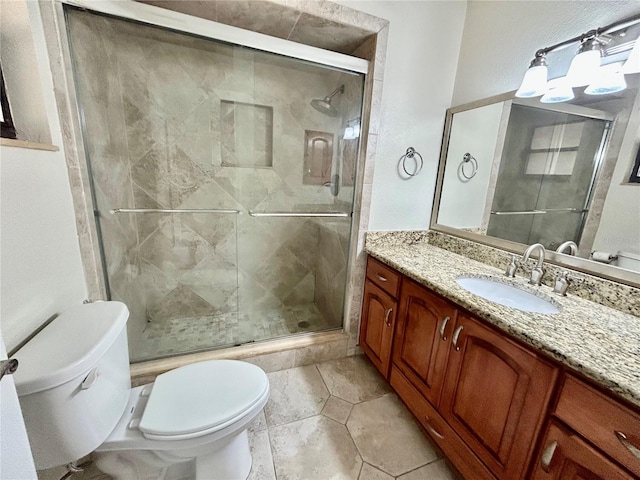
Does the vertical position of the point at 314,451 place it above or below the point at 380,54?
below

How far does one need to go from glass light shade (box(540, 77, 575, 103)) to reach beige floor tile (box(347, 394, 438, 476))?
175 centimetres

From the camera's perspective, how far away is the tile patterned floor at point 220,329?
5.38ft

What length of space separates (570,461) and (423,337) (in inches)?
23.2

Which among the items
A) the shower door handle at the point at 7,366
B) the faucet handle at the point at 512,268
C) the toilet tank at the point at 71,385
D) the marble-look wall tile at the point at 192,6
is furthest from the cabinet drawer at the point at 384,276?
the marble-look wall tile at the point at 192,6

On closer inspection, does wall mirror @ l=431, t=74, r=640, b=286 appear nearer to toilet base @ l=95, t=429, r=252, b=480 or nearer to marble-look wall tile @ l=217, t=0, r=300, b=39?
marble-look wall tile @ l=217, t=0, r=300, b=39

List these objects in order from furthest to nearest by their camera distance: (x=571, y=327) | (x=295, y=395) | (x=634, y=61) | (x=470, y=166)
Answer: (x=470, y=166)
(x=295, y=395)
(x=634, y=61)
(x=571, y=327)

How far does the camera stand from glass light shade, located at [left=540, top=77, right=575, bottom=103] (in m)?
1.15

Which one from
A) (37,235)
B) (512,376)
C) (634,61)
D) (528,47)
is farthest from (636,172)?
(37,235)

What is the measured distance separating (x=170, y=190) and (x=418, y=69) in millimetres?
1897

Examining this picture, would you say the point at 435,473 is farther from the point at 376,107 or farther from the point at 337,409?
the point at 376,107

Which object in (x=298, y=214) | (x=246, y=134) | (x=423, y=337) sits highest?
(x=246, y=134)

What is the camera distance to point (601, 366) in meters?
0.65

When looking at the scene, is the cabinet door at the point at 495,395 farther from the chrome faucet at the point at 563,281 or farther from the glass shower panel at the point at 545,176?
the glass shower panel at the point at 545,176

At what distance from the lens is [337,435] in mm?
1302
